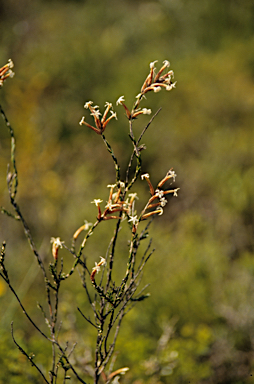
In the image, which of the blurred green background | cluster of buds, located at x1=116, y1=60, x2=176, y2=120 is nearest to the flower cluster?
cluster of buds, located at x1=116, y1=60, x2=176, y2=120

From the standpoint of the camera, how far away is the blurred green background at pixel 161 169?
7.88 ft

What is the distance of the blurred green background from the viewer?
2400mm

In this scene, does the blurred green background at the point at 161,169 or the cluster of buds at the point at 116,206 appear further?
the blurred green background at the point at 161,169

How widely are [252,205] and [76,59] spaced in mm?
4804

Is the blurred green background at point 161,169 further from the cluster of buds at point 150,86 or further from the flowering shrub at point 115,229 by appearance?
the cluster of buds at point 150,86

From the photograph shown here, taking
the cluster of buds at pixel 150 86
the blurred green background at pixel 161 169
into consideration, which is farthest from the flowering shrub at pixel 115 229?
the blurred green background at pixel 161 169

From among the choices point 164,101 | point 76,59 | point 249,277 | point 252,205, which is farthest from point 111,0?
point 249,277

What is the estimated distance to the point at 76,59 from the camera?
6.75m

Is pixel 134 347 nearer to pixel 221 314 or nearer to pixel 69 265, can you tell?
pixel 221 314

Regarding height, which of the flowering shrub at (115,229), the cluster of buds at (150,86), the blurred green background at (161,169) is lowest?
the flowering shrub at (115,229)

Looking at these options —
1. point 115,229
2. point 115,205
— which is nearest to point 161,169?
point 115,229

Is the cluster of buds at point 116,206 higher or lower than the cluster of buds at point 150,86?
lower

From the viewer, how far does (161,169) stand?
5191 millimetres

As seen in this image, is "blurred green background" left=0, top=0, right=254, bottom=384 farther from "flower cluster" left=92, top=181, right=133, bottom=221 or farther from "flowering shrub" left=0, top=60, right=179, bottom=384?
"flower cluster" left=92, top=181, right=133, bottom=221
